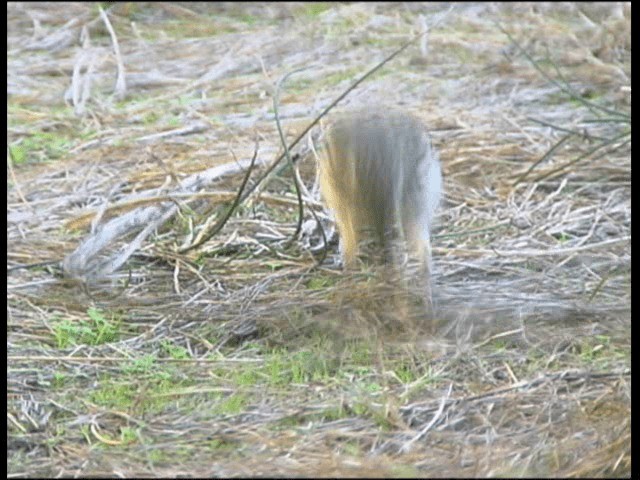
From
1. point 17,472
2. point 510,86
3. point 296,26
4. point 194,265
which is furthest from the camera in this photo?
point 296,26

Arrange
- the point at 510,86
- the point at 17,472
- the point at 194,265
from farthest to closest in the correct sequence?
the point at 510,86, the point at 194,265, the point at 17,472

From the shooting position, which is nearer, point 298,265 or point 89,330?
point 89,330

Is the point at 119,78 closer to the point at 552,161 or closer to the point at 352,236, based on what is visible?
the point at 552,161

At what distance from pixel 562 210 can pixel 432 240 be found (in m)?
0.74

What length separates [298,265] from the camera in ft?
17.9

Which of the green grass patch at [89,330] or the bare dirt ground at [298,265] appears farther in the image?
the green grass patch at [89,330]

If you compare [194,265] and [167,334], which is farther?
[194,265]

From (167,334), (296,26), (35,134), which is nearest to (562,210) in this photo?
(167,334)

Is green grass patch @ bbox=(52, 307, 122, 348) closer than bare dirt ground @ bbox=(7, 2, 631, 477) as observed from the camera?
No

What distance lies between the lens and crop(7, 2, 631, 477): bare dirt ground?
386cm

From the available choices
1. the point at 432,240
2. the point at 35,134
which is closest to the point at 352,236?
the point at 432,240

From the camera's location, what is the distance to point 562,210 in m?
6.04

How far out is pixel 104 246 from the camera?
548 centimetres

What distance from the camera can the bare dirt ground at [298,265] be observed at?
3.86 metres
